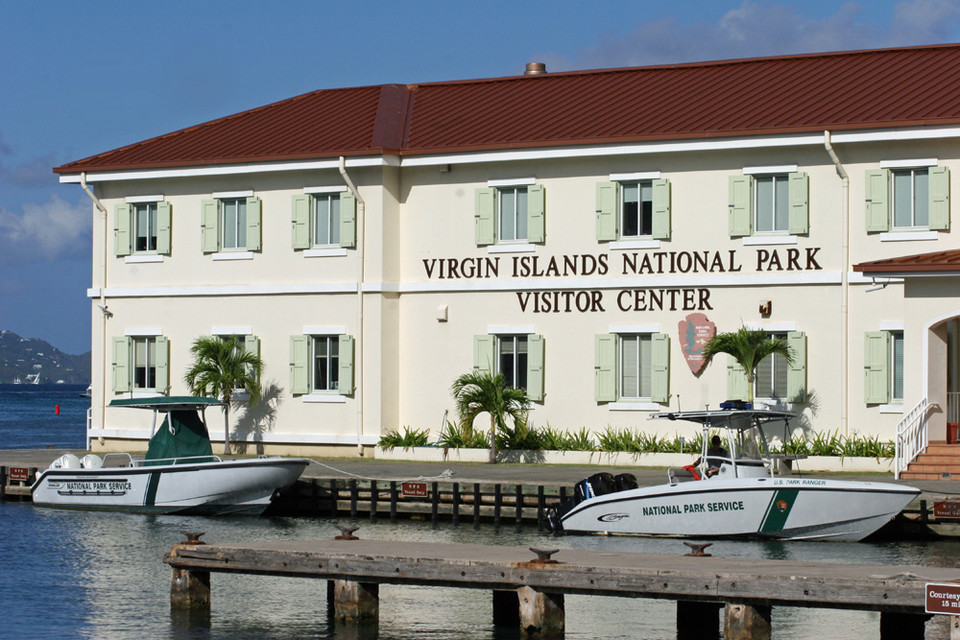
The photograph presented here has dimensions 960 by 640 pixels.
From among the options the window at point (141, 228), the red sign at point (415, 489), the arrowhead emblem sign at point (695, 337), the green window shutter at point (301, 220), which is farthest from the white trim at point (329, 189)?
the red sign at point (415, 489)

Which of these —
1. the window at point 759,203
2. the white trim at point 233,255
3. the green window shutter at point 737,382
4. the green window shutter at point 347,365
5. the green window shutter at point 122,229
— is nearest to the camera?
the green window shutter at point 737,382

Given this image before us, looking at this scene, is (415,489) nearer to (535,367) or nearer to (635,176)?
(535,367)

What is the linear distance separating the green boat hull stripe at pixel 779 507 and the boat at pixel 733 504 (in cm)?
2

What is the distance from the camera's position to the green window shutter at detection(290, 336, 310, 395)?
39.2 meters

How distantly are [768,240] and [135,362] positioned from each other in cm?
1635

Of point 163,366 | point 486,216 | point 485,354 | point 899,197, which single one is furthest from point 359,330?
point 899,197

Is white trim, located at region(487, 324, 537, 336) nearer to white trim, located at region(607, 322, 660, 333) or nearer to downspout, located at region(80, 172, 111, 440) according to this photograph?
white trim, located at region(607, 322, 660, 333)

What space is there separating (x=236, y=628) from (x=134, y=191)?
73.7 feet

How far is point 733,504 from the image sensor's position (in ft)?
88.4

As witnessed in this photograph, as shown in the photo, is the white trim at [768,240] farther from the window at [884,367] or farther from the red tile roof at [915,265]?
the red tile roof at [915,265]

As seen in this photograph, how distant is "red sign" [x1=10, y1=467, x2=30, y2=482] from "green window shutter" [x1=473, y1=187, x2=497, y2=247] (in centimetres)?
1137

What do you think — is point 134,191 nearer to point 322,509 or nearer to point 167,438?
point 167,438

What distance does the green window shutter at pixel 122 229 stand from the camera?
41.3m

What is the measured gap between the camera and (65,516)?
33.7 m
